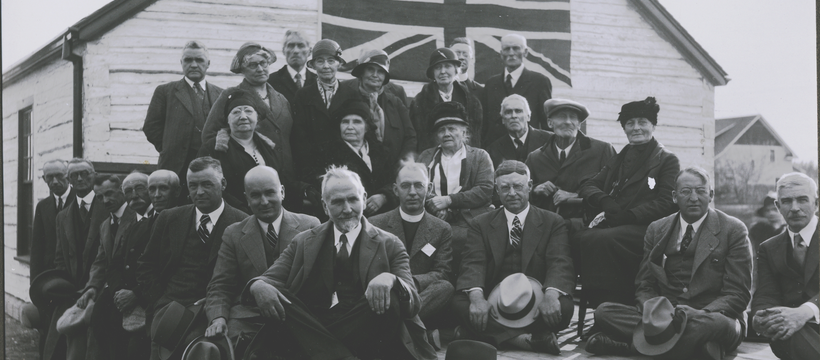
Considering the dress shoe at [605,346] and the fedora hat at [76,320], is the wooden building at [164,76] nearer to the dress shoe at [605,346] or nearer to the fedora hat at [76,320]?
the fedora hat at [76,320]

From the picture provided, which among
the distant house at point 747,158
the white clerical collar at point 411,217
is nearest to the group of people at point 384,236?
the white clerical collar at point 411,217

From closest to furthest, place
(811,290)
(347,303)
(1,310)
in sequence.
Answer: (347,303) < (811,290) < (1,310)

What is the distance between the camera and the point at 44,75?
423 cm

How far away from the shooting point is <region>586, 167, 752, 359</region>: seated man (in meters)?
3.21

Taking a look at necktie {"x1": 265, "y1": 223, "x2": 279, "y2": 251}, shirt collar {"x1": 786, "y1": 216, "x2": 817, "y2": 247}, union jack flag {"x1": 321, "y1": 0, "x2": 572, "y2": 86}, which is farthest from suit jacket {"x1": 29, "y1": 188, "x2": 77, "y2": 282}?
shirt collar {"x1": 786, "y1": 216, "x2": 817, "y2": 247}

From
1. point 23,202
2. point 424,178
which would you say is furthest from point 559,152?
point 23,202

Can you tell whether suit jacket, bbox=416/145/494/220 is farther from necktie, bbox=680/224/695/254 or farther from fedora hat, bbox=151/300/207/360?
fedora hat, bbox=151/300/207/360

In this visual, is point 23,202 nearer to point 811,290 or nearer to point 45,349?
point 45,349

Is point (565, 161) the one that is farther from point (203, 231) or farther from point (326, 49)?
point (203, 231)

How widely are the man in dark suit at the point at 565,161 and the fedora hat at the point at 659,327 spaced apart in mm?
782

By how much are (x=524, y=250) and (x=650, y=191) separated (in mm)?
793

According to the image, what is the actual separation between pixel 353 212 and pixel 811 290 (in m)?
2.34

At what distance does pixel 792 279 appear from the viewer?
3328 millimetres

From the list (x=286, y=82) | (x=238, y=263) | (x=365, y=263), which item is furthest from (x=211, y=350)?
(x=286, y=82)
